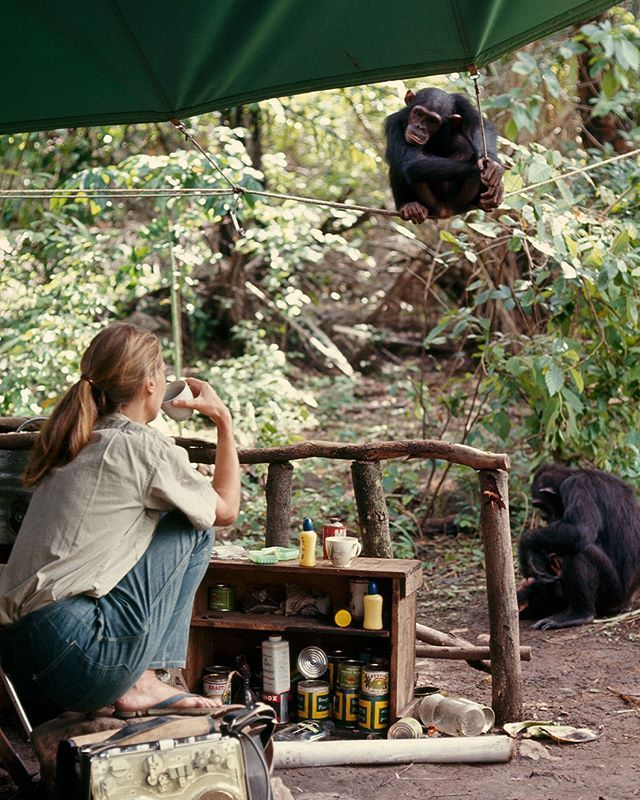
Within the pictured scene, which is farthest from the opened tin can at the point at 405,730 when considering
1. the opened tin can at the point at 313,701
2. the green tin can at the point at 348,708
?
the opened tin can at the point at 313,701

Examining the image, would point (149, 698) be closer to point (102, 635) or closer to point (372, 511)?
point (102, 635)

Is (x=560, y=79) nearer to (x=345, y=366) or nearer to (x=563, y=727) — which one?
(x=345, y=366)

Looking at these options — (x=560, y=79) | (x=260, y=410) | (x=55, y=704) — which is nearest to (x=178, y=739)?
(x=55, y=704)

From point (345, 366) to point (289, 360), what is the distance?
89cm

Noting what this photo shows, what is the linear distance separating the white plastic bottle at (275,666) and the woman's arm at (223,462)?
96 cm

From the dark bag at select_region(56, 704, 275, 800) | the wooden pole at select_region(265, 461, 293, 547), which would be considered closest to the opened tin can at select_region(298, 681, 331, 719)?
the wooden pole at select_region(265, 461, 293, 547)

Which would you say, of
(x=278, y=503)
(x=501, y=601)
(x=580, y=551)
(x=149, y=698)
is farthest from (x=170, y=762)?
(x=580, y=551)

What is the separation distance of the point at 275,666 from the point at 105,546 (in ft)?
4.56

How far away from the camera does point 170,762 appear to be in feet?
8.39

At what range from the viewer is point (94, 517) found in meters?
2.83

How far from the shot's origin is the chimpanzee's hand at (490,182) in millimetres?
4332

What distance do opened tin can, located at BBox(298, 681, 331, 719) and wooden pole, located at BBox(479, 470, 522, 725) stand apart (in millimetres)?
663

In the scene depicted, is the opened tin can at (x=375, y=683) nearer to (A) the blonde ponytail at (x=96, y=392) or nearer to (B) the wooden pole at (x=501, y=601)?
(B) the wooden pole at (x=501, y=601)

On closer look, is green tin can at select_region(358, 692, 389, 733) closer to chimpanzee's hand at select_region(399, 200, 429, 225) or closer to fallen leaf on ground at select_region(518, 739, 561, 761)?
fallen leaf on ground at select_region(518, 739, 561, 761)
